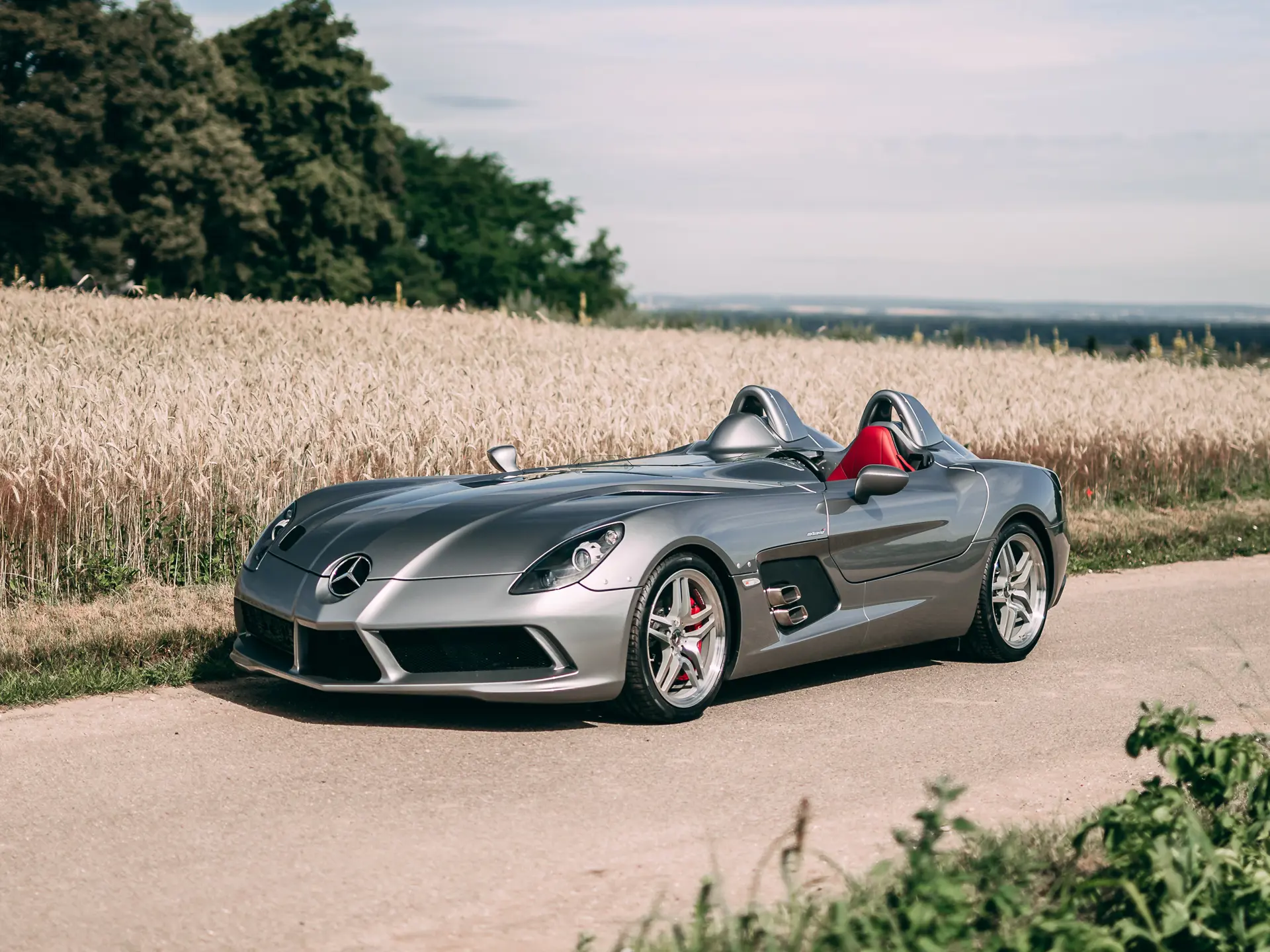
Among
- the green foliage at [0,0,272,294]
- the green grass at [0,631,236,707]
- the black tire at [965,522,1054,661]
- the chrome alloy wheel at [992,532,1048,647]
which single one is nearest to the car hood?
the green grass at [0,631,236,707]

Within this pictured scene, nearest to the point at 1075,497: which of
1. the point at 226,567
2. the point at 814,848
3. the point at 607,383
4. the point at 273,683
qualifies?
the point at 607,383

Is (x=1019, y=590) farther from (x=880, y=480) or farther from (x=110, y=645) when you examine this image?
(x=110, y=645)

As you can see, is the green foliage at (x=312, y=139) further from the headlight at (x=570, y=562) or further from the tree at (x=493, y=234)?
the headlight at (x=570, y=562)

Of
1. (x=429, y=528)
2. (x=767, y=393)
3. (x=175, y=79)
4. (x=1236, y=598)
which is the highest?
(x=175, y=79)

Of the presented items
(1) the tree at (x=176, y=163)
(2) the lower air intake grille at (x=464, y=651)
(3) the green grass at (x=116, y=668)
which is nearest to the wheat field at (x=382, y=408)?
A: (3) the green grass at (x=116, y=668)

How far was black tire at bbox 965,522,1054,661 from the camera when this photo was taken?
8023 millimetres

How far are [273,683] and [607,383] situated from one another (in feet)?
29.6

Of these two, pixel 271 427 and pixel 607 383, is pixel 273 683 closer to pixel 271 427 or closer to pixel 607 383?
pixel 271 427

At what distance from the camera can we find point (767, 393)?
27.1ft

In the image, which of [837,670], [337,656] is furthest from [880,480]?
[337,656]

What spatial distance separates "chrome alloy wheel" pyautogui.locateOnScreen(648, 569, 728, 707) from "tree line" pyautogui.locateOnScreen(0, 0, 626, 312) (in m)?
34.5

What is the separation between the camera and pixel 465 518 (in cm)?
644

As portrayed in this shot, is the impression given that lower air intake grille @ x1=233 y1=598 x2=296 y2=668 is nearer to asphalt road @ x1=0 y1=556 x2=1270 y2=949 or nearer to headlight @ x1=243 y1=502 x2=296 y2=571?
headlight @ x1=243 y1=502 x2=296 y2=571

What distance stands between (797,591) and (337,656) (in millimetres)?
2063
